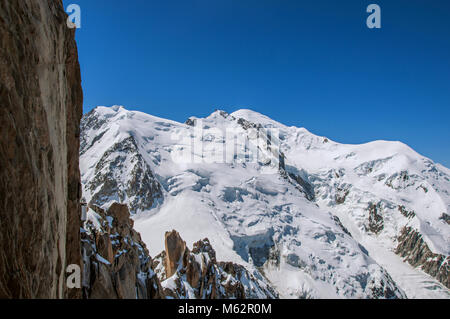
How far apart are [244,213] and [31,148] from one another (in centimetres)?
10704

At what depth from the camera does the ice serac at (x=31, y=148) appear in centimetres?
629

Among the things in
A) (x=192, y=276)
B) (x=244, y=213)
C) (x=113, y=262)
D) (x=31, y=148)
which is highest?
(x=244, y=213)

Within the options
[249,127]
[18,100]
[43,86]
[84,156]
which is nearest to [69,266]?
[43,86]

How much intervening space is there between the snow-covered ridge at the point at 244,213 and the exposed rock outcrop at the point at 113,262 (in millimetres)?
50337

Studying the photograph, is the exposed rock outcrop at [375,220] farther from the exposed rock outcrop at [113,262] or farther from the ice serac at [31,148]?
the ice serac at [31,148]

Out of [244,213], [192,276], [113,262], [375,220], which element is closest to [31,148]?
[113,262]

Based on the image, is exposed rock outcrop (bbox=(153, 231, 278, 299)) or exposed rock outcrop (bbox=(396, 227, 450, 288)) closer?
exposed rock outcrop (bbox=(153, 231, 278, 299))

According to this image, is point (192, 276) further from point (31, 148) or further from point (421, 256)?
point (421, 256)

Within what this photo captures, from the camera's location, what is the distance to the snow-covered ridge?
97.1 meters

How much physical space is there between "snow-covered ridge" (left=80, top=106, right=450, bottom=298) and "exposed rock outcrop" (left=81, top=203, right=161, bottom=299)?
1982 inches

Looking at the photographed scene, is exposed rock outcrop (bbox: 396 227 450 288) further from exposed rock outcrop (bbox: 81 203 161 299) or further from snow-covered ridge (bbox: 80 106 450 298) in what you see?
exposed rock outcrop (bbox: 81 203 161 299)

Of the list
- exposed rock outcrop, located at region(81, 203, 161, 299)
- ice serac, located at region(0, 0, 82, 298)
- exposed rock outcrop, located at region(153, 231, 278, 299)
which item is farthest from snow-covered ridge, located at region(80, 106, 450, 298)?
ice serac, located at region(0, 0, 82, 298)

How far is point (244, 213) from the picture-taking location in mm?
112125

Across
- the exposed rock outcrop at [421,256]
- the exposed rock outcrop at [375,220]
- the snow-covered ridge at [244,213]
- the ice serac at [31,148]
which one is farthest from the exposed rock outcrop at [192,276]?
the exposed rock outcrop at [375,220]
